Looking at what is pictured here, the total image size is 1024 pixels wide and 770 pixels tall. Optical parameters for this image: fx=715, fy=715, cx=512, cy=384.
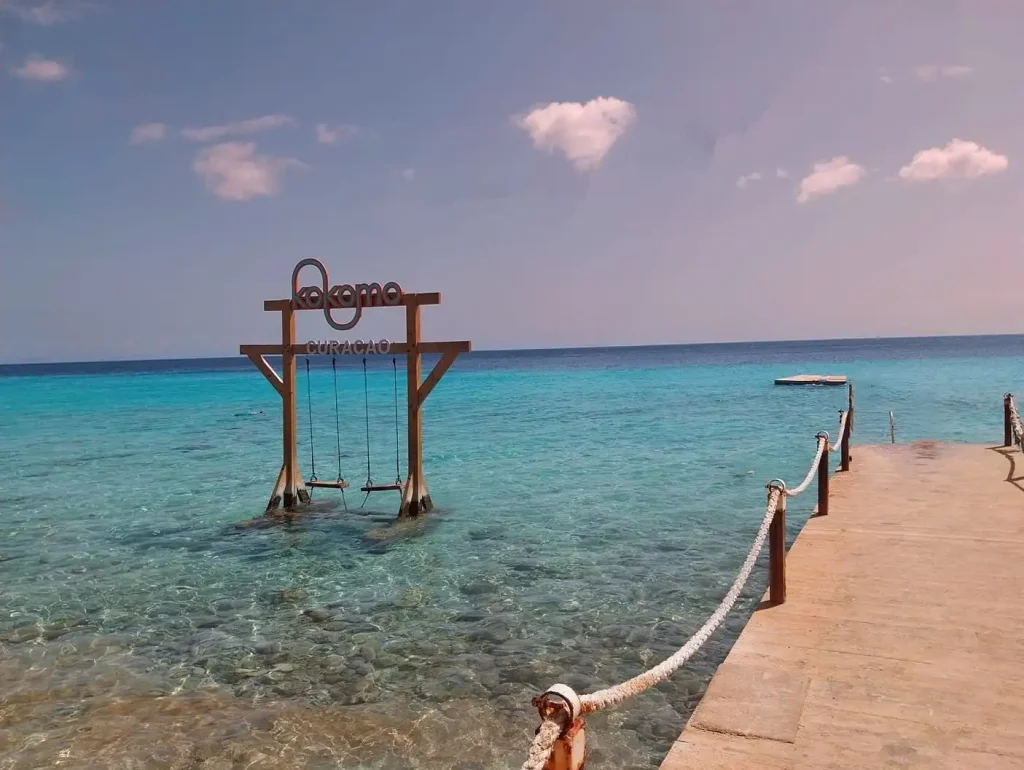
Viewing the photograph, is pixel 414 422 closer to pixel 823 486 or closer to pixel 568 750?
pixel 823 486

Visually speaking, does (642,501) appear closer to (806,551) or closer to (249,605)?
(806,551)

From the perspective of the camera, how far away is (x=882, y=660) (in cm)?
564

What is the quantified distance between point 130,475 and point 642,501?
631 inches

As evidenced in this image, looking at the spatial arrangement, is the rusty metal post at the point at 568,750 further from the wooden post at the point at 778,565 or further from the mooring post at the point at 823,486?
the mooring post at the point at 823,486

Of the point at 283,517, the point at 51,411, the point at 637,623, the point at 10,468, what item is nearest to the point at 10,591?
the point at 283,517

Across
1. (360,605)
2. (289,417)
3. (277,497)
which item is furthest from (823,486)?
(277,497)

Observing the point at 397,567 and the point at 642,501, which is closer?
the point at 397,567

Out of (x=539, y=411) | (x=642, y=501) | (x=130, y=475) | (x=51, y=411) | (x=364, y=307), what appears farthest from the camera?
(x=51, y=411)

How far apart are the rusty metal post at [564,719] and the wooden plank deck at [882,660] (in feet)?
5.61

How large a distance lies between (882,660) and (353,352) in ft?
35.8

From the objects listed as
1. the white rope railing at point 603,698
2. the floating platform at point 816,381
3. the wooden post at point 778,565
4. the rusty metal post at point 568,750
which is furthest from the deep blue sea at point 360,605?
the floating platform at point 816,381

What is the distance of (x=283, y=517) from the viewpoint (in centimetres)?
1520

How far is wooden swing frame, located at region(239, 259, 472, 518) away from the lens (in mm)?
14062

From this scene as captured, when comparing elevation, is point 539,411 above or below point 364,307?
below
